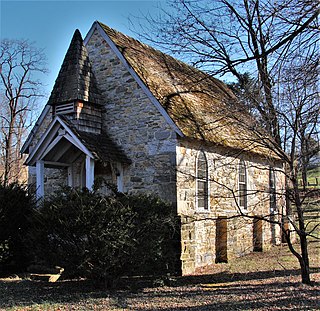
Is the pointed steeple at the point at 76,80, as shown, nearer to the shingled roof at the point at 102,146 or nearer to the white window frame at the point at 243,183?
the shingled roof at the point at 102,146

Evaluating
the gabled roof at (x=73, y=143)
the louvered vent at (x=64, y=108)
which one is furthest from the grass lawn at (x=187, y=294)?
the louvered vent at (x=64, y=108)

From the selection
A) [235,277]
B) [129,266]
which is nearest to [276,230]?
[235,277]

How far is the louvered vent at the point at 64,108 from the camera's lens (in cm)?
1415

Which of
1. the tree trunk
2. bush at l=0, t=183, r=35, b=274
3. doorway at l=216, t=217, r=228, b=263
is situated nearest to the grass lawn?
the tree trunk

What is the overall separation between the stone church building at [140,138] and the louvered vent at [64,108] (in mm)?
34

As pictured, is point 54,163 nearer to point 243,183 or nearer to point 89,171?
point 89,171

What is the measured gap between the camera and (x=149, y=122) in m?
13.7

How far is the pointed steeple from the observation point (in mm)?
14266

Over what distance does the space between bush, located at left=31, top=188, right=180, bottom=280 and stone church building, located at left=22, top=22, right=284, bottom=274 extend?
95.3 inches

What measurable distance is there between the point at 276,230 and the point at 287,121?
35.4 feet

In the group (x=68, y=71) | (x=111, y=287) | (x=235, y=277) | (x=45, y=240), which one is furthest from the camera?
(x=68, y=71)

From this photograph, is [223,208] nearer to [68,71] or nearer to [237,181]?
Result: [237,181]

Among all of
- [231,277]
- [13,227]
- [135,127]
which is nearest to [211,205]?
[231,277]

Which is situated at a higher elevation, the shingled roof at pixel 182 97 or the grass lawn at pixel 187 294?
the shingled roof at pixel 182 97
